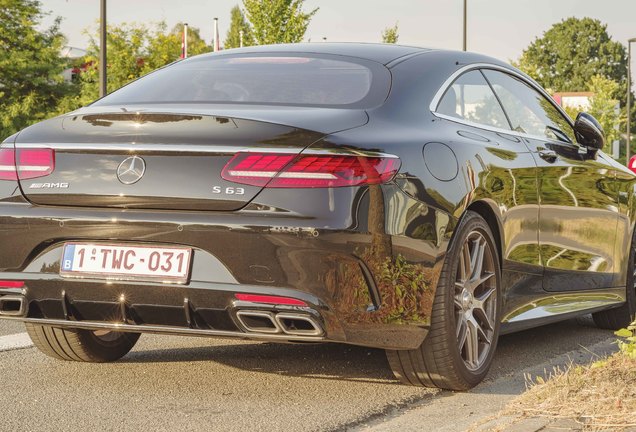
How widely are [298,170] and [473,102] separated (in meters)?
1.63

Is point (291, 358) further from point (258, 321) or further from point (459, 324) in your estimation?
point (258, 321)

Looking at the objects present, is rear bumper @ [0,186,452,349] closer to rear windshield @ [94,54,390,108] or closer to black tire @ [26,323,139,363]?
rear windshield @ [94,54,390,108]

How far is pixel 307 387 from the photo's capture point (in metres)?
5.23

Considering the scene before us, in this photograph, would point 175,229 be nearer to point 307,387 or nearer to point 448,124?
point 307,387

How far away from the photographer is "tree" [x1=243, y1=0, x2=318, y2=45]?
3806 cm

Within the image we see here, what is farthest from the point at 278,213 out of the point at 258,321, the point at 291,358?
the point at 291,358

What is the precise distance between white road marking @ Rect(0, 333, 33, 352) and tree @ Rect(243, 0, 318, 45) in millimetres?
31717

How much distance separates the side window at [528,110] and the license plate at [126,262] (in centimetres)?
232

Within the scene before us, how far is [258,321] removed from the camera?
4.52 m

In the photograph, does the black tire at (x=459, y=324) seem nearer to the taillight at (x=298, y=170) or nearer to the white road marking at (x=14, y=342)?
the taillight at (x=298, y=170)

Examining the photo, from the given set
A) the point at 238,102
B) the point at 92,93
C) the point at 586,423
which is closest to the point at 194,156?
the point at 238,102

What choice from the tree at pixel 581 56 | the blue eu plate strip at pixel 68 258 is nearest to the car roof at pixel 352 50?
the blue eu plate strip at pixel 68 258

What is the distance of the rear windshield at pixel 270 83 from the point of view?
5.11 m

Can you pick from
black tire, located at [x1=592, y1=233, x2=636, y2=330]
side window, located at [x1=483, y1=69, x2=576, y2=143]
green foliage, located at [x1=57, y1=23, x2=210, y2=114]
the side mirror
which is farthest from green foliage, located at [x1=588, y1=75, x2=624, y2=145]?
side window, located at [x1=483, y1=69, x2=576, y2=143]
